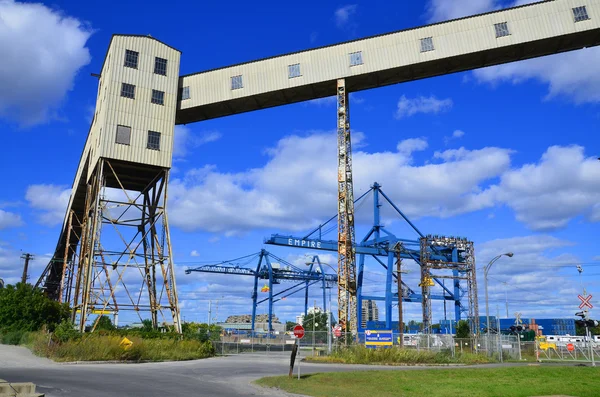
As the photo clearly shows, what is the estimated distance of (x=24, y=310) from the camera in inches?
1522

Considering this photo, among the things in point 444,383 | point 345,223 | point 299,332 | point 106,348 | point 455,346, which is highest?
point 345,223

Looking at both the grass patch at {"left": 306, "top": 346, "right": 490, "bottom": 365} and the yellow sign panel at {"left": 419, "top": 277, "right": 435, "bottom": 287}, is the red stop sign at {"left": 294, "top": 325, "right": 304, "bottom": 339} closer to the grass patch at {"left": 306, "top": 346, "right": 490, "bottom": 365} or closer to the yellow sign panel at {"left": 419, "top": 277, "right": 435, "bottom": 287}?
the grass patch at {"left": 306, "top": 346, "right": 490, "bottom": 365}

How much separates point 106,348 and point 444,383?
708 inches

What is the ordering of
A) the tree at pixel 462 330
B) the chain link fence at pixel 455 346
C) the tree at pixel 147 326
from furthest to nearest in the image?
the tree at pixel 462 330 → the chain link fence at pixel 455 346 → the tree at pixel 147 326

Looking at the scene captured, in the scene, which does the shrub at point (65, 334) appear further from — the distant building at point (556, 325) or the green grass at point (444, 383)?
the distant building at point (556, 325)

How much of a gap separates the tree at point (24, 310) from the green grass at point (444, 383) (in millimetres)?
25667

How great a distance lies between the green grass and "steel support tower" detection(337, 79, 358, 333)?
1416 cm

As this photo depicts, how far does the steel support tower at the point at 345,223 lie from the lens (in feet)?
124

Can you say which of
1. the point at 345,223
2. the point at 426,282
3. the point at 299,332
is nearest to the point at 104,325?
the point at 345,223

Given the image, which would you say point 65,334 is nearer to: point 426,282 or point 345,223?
point 345,223

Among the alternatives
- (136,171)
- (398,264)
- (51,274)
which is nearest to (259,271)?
(51,274)

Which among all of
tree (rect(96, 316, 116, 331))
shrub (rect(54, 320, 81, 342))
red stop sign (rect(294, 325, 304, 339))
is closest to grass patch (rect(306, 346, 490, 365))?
red stop sign (rect(294, 325, 304, 339))

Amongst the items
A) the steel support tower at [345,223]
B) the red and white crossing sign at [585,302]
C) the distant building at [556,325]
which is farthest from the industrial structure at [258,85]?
the distant building at [556,325]

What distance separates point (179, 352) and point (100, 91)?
22275 millimetres
